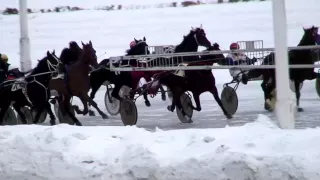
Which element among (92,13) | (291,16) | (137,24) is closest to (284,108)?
(291,16)

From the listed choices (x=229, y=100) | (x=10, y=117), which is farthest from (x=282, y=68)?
(x=10, y=117)

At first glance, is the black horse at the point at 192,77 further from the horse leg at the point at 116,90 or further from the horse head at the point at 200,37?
the horse leg at the point at 116,90

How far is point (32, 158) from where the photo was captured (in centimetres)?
932

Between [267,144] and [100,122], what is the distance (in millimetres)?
9367

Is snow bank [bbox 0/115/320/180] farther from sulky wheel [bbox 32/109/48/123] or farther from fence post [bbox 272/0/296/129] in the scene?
sulky wheel [bbox 32/109/48/123]

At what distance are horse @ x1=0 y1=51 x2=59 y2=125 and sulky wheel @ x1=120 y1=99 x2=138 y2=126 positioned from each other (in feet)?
4.94

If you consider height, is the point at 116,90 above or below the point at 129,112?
above

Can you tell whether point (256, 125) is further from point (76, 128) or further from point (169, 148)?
point (76, 128)

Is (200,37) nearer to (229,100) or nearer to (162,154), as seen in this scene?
(229,100)

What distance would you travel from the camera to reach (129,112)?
15.5 metres

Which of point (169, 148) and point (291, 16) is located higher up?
point (291, 16)

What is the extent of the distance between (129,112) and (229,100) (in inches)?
93.2

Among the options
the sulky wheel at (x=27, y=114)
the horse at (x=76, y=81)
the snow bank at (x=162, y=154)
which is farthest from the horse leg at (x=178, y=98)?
the snow bank at (x=162, y=154)

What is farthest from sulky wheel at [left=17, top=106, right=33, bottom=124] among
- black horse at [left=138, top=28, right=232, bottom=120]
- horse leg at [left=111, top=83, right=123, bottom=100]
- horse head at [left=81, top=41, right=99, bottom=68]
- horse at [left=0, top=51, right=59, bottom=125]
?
black horse at [left=138, top=28, right=232, bottom=120]
